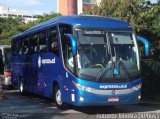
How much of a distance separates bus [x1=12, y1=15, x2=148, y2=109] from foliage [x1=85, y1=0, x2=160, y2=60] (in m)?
7.92

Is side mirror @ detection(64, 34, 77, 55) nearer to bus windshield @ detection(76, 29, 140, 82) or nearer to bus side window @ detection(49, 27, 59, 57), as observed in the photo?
bus windshield @ detection(76, 29, 140, 82)

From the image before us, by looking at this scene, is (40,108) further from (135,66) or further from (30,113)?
(135,66)

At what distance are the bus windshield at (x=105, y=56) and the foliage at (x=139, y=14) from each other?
332 inches

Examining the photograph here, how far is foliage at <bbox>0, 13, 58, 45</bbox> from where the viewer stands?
5422cm

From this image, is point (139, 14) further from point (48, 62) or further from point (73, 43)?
point (73, 43)

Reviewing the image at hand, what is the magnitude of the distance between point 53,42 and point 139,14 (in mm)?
8604

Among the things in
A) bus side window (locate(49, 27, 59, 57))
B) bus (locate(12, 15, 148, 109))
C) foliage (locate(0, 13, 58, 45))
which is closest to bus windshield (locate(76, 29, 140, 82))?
bus (locate(12, 15, 148, 109))

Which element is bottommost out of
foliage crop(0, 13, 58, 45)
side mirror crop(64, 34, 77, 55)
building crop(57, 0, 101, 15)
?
side mirror crop(64, 34, 77, 55)

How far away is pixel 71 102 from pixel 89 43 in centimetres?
206

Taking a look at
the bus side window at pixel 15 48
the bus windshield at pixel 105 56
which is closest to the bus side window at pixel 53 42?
the bus windshield at pixel 105 56

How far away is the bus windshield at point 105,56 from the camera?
14.3 meters

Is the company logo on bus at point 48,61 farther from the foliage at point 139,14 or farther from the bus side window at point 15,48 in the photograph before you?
the foliage at point 139,14

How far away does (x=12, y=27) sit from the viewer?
65688 millimetres

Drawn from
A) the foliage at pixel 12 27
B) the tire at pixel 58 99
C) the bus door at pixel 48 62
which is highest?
the foliage at pixel 12 27
